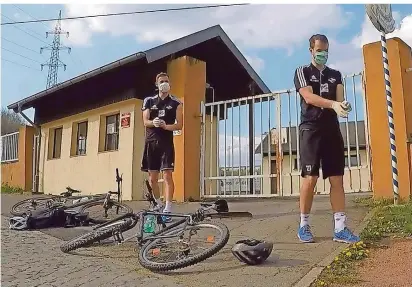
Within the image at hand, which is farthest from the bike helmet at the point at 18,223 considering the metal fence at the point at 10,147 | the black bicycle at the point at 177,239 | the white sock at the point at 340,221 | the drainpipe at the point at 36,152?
the metal fence at the point at 10,147

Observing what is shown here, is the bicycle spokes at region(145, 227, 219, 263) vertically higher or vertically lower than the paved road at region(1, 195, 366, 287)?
higher

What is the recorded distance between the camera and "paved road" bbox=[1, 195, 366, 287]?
3.60 meters

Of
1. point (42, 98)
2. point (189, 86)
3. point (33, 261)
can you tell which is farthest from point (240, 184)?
point (42, 98)

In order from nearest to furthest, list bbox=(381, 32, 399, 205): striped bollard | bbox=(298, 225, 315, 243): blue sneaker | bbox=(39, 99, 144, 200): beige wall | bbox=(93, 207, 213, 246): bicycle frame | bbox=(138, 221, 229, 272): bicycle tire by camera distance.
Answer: bbox=(138, 221, 229, 272): bicycle tire → bbox=(93, 207, 213, 246): bicycle frame → bbox=(298, 225, 315, 243): blue sneaker → bbox=(381, 32, 399, 205): striped bollard → bbox=(39, 99, 144, 200): beige wall

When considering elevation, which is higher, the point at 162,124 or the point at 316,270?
the point at 162,124

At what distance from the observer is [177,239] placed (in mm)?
4059

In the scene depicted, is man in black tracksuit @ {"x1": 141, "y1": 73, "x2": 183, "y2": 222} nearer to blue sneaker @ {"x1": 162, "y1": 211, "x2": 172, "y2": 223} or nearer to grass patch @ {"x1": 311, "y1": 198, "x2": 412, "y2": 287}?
blue sneaker @ {"x1": 162, "y1": 211, "x2": 172, "y2": 223}

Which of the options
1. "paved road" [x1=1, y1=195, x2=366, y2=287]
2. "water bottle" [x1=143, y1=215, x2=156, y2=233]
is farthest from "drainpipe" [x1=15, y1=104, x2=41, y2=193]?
"water bottle" [x1=143, y1=215, x2=156, y2=233]

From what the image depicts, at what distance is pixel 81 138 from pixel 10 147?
563 centimetres

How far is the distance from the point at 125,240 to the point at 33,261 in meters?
0.95

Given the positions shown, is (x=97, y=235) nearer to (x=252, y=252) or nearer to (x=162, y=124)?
(x=162, y=124)

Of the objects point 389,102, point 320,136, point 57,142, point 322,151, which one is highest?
point 57,142

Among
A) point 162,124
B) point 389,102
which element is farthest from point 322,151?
point 389,102

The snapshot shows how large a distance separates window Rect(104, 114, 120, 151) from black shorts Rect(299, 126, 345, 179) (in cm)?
825
